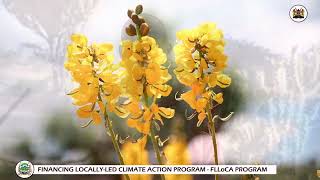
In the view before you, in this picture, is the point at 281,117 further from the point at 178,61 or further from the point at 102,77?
the point at 102,77

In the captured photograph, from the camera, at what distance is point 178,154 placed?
2688 millimetres

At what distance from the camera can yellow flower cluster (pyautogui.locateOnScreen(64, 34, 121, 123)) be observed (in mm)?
2684

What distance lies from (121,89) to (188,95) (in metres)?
0.32

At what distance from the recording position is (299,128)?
2662mm

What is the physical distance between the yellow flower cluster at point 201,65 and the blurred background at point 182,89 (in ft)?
0.12

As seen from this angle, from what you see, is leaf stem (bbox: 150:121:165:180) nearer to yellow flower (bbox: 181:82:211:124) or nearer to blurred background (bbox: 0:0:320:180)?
blurred background (bbox: 0:0:320:180)

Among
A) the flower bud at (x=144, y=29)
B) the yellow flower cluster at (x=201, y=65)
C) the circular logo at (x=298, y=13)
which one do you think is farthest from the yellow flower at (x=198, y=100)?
the circular logo at (x=298, y=13)

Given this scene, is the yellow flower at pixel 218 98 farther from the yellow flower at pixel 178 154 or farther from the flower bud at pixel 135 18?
the flower bud at pixel 135 18

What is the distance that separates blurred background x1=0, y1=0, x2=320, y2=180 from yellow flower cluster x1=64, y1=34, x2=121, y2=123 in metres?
0.04

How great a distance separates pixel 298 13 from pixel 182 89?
64 cm

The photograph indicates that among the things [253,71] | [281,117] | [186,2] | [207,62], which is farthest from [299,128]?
[186,2]

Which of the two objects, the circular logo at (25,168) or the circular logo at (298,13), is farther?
the circular logo at (25,168)

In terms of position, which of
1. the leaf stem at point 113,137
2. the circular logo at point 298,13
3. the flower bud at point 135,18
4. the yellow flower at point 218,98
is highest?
the flower bud at point 135,18

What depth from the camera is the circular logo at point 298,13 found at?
263 centimetres
